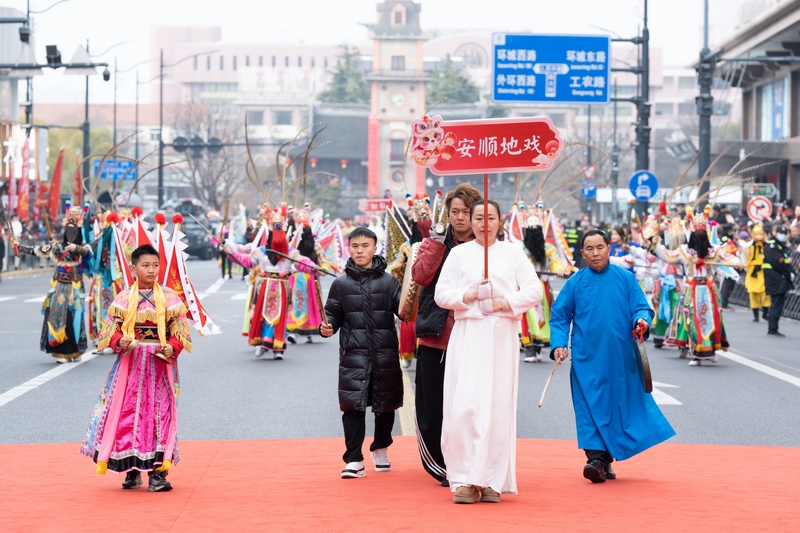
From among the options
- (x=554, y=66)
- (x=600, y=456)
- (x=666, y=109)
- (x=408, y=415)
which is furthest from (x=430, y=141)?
(x=666, y=109)

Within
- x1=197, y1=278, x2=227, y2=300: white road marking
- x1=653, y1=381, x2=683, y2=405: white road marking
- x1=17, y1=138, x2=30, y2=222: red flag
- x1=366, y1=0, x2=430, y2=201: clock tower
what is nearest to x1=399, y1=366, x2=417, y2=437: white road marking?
x1=653, y1=381, x2=683, y2=405: white road marking

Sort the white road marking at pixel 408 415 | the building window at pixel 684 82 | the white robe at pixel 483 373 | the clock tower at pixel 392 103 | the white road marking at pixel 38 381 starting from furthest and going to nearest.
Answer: the building window at pixel 684 82 < the clock tower at pixel 392 103 < the white road marking at pixel 38 381 < the white road marking at pixel 408 415 < the white robe at pixel 483 373

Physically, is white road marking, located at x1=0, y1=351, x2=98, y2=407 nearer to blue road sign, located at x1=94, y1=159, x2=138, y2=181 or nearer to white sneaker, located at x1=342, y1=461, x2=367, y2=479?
white sneaker, located at x1=342, y1=461, x2=367, y2=479

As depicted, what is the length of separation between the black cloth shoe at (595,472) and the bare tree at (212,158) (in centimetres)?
6516

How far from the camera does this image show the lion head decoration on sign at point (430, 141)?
24.1 feet

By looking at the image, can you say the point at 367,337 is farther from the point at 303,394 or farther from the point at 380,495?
the point at 303,394

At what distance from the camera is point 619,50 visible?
142 meters

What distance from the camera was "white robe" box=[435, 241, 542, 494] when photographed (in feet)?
22.7

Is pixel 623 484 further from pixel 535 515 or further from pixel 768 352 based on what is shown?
pixel 768 352

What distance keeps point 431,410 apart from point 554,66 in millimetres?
20037

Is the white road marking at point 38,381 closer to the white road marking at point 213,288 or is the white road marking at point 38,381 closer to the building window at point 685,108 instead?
the white road marking at point 213,288

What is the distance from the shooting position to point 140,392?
7.46m

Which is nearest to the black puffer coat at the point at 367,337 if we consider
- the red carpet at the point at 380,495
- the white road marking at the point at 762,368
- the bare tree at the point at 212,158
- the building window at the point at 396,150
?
the red carpet at the point at 380,495

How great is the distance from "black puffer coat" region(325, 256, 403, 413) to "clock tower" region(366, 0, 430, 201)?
88446 mm
